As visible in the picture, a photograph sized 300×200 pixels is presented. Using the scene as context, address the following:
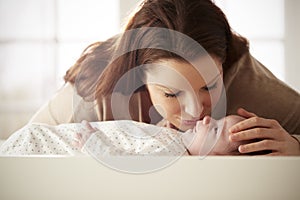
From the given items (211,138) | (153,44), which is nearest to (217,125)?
(211,138)

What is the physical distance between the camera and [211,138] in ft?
3.65

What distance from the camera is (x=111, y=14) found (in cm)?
206

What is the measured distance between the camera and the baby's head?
42.9 inches

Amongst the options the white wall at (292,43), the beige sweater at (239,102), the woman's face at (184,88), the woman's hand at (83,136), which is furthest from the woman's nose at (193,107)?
the white wall at (292,43)

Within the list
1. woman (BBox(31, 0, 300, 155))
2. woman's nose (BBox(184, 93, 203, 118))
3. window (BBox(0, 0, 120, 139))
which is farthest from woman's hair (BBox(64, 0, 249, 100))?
window (BBox(0, 0, 120, 139))

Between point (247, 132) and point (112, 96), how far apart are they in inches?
23.2

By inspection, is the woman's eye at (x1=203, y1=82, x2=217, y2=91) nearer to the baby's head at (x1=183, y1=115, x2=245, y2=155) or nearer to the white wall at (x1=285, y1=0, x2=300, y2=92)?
the baby's head at (x1=183, y1=115, x2=245, y2=155)

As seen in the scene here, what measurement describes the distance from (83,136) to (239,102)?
525 mm

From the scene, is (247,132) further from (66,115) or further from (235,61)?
(66,115)

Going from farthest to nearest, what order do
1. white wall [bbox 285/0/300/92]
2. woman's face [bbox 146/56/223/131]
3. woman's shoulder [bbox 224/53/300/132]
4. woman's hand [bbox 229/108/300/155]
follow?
1. white wall [bbox 285/0/300/92]
2. woman's shoulder [bbox 224/53/300/132]
3. woman's face [bbox 146/56/223/131]
4. woman's hand [bbox 229/108/300/155]

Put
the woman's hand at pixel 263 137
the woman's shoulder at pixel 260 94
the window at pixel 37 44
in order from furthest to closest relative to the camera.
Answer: the window at pixel 37 44, the woman's shoulder at pixel 260 94, the woman's hand at pixel 263 137

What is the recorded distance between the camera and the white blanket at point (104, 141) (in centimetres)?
109

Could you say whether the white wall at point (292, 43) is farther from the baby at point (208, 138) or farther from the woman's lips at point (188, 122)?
the baby at point (208, 138)

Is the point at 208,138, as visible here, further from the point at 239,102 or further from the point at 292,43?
the point at 292,43
